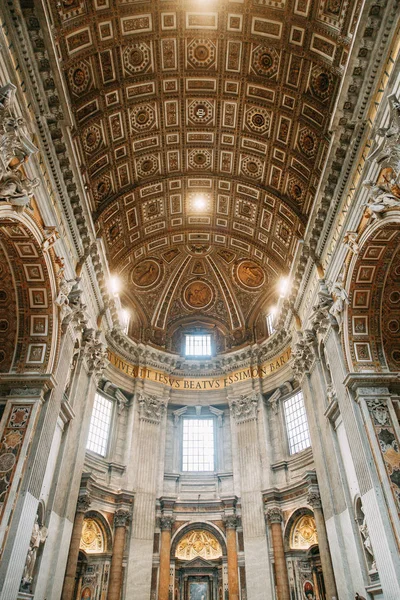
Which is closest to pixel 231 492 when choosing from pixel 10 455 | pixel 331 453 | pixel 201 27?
pixel 331 453

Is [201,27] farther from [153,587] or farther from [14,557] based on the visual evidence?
[153,587]

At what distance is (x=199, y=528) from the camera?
20.5 m

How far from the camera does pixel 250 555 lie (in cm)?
1866

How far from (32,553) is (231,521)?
416 inches

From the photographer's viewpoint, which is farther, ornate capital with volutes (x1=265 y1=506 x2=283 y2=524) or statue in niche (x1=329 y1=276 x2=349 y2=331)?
ornate capital with volutes (x1=265 y1=506 x2=283 y2=524)

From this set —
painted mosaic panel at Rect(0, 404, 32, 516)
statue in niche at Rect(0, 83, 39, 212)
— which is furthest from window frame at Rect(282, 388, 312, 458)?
statue in niche at Rect(0, 83, 39, 212)

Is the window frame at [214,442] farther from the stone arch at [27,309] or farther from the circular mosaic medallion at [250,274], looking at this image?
the stone arch at [27,309]

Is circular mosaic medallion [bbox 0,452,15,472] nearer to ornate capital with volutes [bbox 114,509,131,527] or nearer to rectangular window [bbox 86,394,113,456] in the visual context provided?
rectangular window [bbox 86,394,113,456]

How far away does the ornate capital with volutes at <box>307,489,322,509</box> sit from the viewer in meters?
16.9

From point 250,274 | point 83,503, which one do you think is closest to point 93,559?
point 83,503

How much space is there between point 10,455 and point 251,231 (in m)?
16.1

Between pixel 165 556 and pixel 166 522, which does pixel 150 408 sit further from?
pixel 165 556

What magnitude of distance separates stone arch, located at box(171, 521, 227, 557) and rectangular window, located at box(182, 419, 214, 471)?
8.74ft

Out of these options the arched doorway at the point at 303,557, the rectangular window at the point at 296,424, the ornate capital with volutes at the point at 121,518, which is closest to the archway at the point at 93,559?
the ornate capital with volutes at the point at 121,518
